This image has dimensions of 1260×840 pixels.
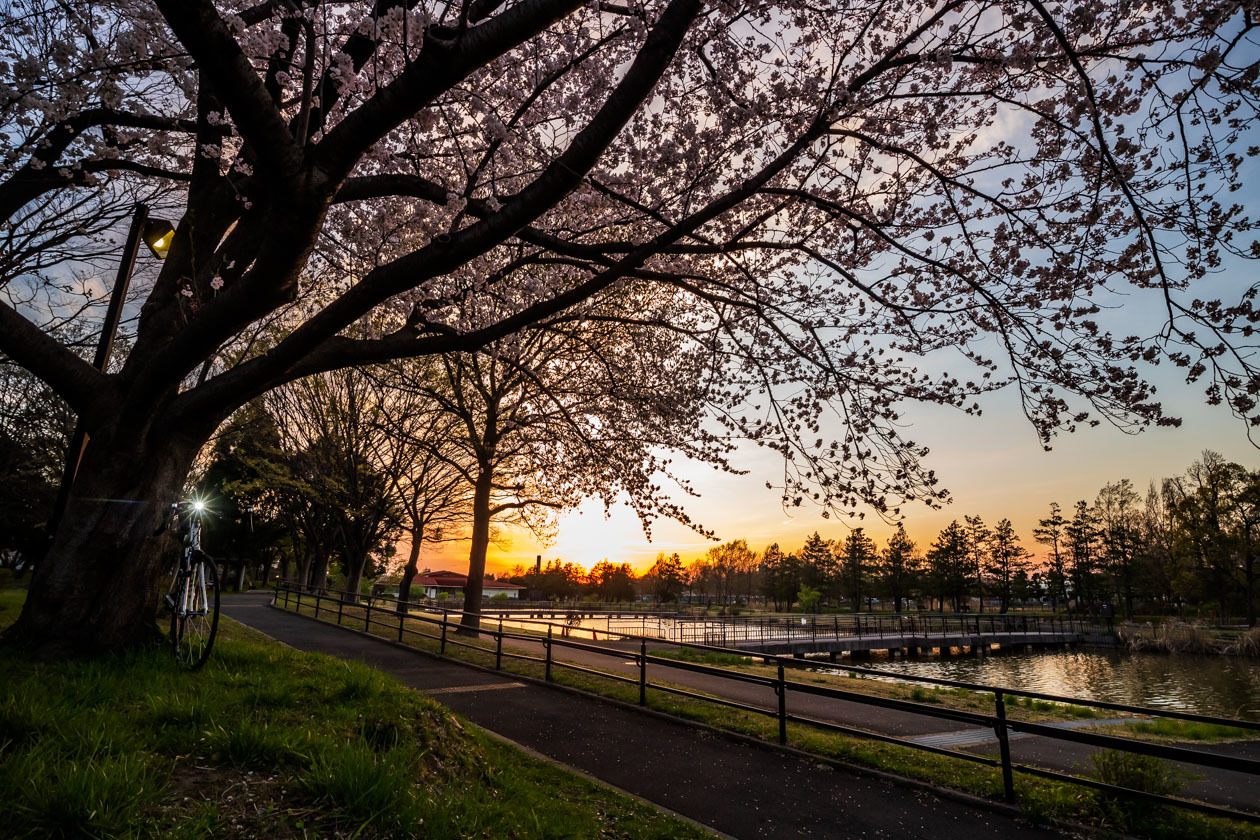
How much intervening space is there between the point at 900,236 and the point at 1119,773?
6.38m

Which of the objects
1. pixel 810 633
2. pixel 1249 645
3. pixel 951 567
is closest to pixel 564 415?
pixel 810 633

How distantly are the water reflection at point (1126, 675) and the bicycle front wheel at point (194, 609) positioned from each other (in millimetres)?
20128

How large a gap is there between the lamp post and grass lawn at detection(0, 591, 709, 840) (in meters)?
2.01

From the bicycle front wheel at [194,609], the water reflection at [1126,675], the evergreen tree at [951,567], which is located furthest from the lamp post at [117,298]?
the evergreen tree at [951,567]

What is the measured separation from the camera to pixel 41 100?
19.7 ft

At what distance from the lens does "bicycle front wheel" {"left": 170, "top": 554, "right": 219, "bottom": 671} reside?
19.6 ft

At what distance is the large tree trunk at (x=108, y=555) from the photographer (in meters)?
5.32

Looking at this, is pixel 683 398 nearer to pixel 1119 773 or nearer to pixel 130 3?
pixel 1119 773

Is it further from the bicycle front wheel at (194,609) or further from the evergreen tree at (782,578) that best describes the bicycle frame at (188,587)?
the evergreen tree at (782,578)

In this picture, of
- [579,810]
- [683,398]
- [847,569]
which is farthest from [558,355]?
[847,569]

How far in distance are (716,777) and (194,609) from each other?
5.57 meters

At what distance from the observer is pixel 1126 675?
27078 millimetres

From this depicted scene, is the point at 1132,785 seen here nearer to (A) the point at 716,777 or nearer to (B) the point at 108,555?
(A) the point at 716,777

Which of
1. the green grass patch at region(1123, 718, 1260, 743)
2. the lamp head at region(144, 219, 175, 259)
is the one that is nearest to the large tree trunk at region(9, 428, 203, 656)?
the lamp head at region(144, 219, 175, 259)
